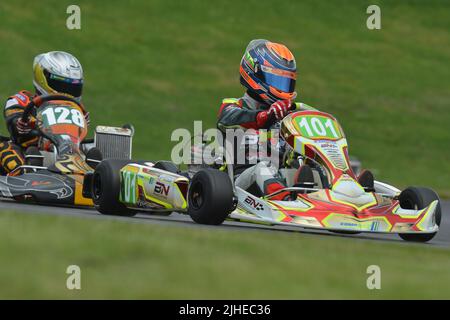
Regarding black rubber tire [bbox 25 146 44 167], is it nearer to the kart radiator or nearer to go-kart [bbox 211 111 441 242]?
the kart radiator

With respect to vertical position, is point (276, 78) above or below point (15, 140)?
above

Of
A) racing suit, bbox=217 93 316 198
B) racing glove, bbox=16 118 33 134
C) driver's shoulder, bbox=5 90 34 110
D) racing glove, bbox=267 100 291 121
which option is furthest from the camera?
driver's shoulder, bbox=5 90 34 110

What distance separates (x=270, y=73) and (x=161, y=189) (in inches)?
54.4

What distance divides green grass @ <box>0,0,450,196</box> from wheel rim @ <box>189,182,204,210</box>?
32.9 feet

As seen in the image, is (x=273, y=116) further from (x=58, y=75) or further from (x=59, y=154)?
(x=58, y=75)

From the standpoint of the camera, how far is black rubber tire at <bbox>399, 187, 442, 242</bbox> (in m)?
8.95

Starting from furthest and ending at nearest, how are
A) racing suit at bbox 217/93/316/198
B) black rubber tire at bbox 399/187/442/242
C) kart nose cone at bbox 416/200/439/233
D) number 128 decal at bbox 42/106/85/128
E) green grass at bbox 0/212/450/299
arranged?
number 128 decal at bbox 42/106/85/128, racing suit at bbox 217/93/316/198, black rubber tire at bbox 399/187/442/242, kart nose cone at bbox 416/200/439/233, green grass at bbox 0/212/450/299

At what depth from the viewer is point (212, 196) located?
28.7ft

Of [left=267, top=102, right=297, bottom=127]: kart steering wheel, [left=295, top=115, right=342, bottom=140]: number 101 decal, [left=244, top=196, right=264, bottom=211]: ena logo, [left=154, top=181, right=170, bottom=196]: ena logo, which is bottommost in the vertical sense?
[left=244, top=196, right=264, bottom=211]: ena logo

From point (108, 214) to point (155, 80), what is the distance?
1464 cm

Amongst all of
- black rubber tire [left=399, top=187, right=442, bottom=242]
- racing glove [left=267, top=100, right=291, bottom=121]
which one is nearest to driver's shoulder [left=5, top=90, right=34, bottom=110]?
racing glove [left=267, top=100, right=291, bottom=121]

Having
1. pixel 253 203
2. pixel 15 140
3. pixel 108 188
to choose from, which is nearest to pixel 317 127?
pixel 253 203

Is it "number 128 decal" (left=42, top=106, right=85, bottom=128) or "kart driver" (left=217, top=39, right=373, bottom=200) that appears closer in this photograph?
"kart driver" (left=217, top=39, right=373, bottom=200)

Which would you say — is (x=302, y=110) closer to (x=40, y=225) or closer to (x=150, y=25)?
(x=40, y=225)
